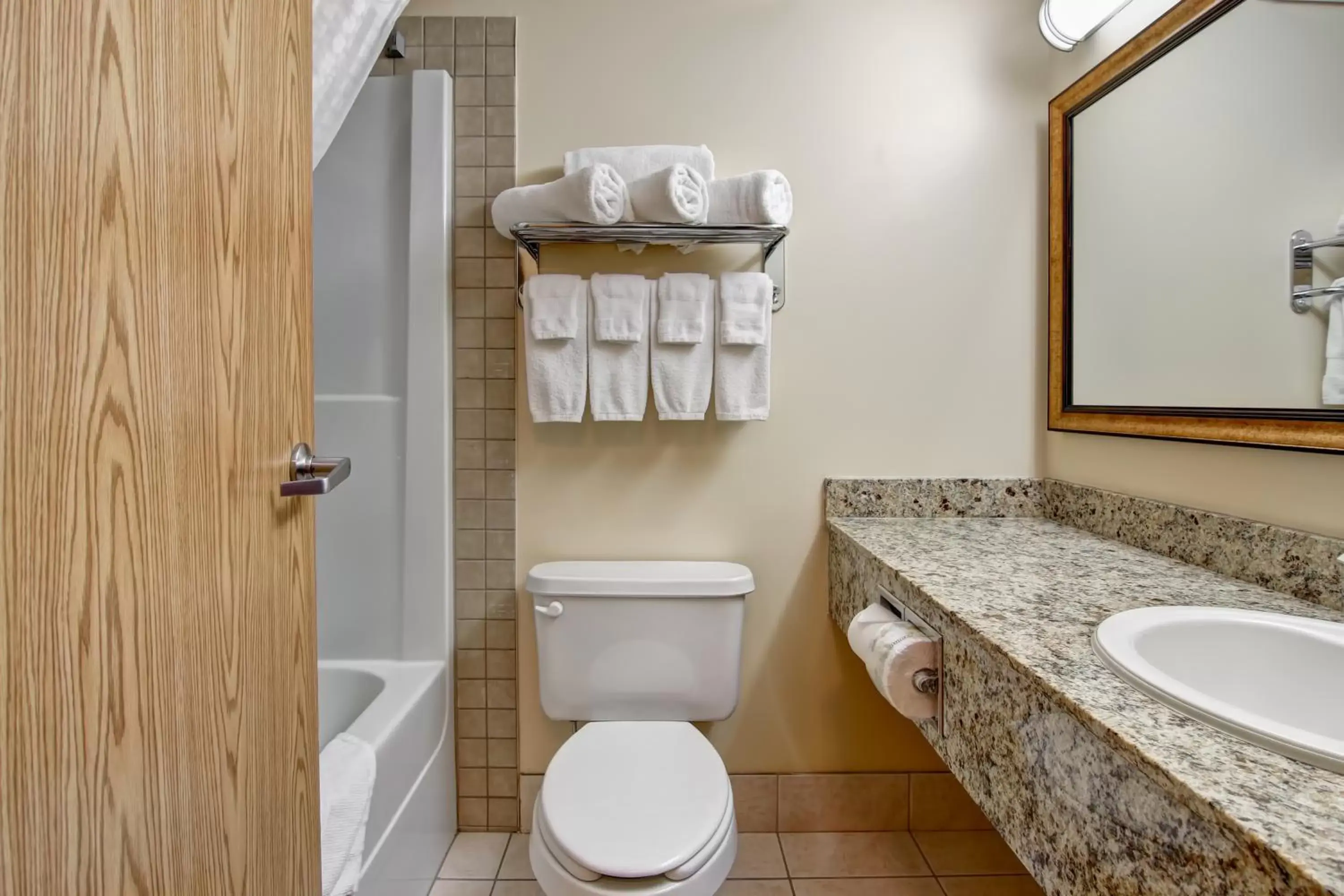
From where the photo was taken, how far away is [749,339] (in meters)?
1.46

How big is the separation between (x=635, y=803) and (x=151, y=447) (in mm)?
900

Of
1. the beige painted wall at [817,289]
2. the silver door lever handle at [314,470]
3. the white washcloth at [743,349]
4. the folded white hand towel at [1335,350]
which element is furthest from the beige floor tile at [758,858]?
the folded white hand towel at [1335,350]

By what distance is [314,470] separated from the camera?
791 mm

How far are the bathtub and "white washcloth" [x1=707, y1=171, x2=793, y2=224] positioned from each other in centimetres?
116

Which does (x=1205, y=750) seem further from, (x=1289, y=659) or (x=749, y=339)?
(x=749, y=339)

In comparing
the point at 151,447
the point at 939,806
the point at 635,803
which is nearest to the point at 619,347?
the point at 635,803

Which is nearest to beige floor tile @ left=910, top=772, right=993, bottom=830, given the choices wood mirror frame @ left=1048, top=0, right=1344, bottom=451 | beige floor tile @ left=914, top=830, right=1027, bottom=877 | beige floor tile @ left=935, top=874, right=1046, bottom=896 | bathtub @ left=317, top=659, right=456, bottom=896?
beige floor tile @ left=914, top=830, right=1027, bottom=877

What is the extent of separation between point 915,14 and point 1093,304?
79 cm

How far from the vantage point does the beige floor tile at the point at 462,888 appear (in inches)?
56.0

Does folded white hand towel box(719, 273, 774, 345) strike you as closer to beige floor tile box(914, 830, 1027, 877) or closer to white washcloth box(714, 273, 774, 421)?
white washcloth box(714, 273, 774, 421)

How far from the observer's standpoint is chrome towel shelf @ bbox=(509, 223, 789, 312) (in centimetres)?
139

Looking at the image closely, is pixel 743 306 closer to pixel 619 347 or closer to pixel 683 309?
pixel 683 309

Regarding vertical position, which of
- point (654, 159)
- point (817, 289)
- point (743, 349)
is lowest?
point (743, 349)

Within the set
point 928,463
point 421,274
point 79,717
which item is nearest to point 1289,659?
point 928,463
